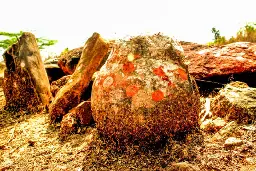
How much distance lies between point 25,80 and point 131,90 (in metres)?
3.05

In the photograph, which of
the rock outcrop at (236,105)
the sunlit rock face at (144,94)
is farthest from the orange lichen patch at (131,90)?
the rock outcrop at (236,105)

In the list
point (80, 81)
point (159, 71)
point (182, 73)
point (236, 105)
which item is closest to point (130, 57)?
point (159, 71)

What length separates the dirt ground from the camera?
8.46 feet

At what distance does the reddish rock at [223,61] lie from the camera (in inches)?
187

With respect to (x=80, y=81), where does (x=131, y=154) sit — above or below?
below

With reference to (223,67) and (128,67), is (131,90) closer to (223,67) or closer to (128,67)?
(128,67)

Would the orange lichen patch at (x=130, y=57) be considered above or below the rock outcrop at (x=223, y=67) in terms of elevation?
above

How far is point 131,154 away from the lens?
286 centimetres

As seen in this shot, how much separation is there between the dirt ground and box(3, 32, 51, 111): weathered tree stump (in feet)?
4.40

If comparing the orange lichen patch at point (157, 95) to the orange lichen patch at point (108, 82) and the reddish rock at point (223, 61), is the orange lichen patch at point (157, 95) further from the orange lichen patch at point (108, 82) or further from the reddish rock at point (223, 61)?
the reddish rock at point (223, 61)

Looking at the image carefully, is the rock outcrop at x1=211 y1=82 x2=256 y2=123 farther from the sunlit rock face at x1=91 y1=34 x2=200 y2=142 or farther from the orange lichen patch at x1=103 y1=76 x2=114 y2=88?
the orange lichen patch at x1=103 y1=76 x2=114 y2=88

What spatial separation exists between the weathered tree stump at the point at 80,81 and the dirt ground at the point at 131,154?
52cm

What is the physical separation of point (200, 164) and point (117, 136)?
0.85m

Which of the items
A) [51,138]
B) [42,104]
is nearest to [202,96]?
[51,138]
